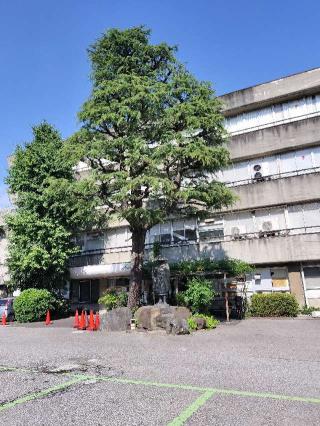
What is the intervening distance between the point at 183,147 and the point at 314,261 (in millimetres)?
9964

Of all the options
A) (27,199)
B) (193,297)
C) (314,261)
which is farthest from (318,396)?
(27,199)

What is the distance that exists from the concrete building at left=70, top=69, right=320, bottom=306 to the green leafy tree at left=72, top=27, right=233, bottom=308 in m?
4.85

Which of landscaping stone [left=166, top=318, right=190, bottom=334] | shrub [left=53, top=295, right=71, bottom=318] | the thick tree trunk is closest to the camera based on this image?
landscaping stone [left=166, top=318, right=190, bottom=334]

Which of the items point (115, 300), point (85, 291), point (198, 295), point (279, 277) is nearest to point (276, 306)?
point (279, 277)

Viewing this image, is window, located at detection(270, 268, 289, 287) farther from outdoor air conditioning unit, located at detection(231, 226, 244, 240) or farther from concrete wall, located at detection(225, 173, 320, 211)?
concrete wall, located at detection(225, 173, 320, 211)

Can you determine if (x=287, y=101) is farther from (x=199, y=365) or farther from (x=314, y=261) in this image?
(x=199, y=365)

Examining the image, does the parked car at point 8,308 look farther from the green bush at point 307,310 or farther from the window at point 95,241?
the green bush at point 307,310

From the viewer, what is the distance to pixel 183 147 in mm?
14828

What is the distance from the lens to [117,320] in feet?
47.0

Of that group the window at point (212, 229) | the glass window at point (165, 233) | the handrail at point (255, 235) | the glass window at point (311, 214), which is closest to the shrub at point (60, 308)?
the handrail at point (255, 235)

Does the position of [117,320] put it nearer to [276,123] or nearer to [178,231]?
[178,231]

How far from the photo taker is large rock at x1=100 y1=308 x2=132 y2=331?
1430cm

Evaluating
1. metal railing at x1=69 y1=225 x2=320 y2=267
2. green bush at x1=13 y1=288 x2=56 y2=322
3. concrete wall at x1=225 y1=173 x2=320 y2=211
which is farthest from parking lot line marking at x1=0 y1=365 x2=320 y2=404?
metal railing at x1=69 y1=225 x2=320 y2=267

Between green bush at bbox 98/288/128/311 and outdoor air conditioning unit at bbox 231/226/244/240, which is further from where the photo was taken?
outdoor air conditioning unit at bbox 231/226/244/240
